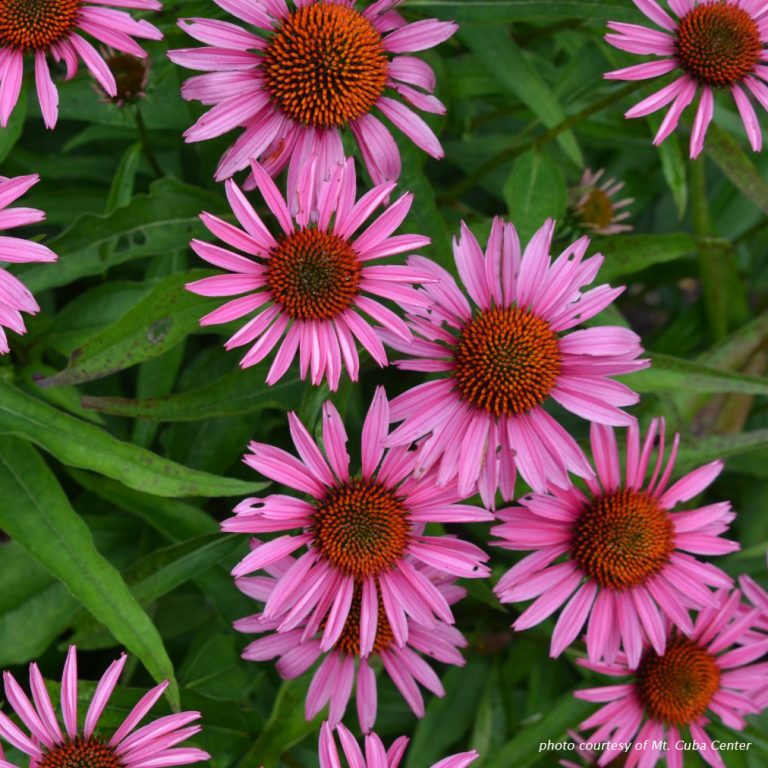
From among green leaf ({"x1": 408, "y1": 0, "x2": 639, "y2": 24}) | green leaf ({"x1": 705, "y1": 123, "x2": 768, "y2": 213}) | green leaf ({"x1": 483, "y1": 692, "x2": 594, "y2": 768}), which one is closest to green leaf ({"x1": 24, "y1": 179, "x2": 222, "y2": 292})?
green leaf ({"x1": 408, "y1": 0, "x2": 639, "y2": 24})

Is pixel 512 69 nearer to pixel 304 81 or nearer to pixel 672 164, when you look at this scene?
pixel 672 164

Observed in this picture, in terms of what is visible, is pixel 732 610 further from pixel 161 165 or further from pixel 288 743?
pixel 161 165

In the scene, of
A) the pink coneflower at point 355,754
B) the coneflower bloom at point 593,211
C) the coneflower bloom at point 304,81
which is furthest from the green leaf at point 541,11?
the pink coneflower at point 355,754

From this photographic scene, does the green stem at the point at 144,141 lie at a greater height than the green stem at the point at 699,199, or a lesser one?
Answer: lesser

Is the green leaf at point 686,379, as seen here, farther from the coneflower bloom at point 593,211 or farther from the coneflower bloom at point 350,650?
the coneflower bloom at point 350,650

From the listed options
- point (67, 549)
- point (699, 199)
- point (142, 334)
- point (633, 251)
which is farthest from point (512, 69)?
point (67, 549)

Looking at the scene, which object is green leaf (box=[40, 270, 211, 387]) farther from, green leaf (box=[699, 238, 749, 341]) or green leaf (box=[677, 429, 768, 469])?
green leaf (box=[699, 238, 749, 341])
